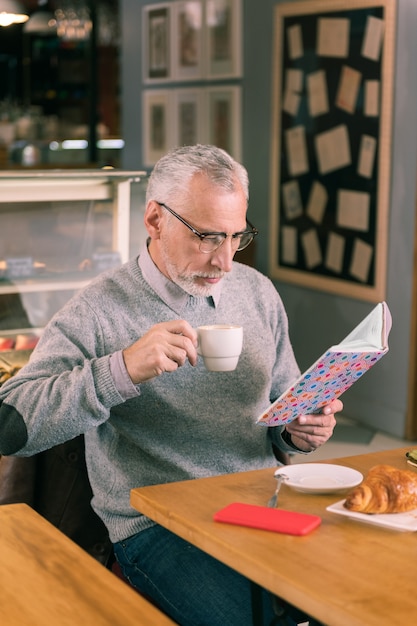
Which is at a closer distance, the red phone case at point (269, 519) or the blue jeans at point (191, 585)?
the red phone case at point (269, 519)

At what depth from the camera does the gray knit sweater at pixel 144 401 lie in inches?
84.0

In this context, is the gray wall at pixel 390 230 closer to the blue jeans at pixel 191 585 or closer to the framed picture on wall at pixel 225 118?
the framed picture on wall at pixel 225 118

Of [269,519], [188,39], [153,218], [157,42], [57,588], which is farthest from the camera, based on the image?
[157,42]

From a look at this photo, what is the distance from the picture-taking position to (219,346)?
2.03 m

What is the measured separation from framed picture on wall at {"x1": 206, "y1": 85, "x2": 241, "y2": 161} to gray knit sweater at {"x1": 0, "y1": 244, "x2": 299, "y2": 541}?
438 cm

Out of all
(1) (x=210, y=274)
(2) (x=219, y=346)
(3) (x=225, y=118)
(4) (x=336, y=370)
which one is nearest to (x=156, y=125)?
(3) (x=225, y=118)

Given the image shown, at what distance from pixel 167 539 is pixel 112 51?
11.5m

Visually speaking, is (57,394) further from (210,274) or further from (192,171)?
(192,171)

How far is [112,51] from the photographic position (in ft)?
42.5

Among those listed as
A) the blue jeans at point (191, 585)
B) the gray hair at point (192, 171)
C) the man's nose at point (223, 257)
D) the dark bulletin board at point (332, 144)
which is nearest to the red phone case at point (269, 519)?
the blue jeans at point (191, 585)

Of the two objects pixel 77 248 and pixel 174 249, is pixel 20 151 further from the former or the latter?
pixel 174 249

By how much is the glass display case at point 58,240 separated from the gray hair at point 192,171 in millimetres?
1015

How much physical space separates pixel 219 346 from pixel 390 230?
3.53 m

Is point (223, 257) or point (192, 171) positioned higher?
point (192, 171)
